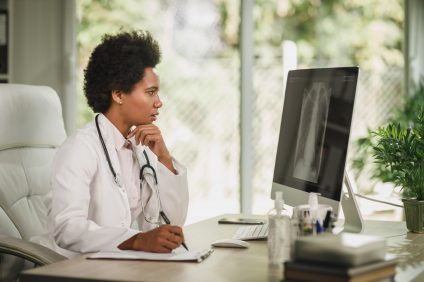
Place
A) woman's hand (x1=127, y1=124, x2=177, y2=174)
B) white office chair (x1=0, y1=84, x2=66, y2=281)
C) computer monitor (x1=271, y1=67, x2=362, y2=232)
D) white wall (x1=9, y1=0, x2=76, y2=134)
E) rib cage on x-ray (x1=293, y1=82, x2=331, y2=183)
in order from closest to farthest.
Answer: computer monitor (x1=271, y1=67, x2=362, y2=232) < rib cage on x-ray (x1=293, y1=82, x2=331, y2=183) < woman's hand (x1=127, y1=124, x2=177, y2=174) < white office chair (x1=0, y1=84, x2=66, y2=281) < white wall (x1=9, y1=0, x2=76, y2=134)

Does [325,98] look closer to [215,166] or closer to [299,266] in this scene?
[299,266]

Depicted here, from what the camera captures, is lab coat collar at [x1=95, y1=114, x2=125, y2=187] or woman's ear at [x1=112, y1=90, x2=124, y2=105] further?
woman's ear at [x1=112, y1=90, x2=124, y2=105]

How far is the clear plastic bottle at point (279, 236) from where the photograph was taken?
5.53ft

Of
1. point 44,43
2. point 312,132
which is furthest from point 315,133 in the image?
point 44,43

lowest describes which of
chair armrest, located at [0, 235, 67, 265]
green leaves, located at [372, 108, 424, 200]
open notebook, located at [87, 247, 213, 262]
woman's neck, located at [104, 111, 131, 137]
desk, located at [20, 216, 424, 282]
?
chair armrest, located at [0, 235, 67, 265]

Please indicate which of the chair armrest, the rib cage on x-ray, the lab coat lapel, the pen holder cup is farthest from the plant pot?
the chair armrest

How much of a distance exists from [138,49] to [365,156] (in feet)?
7.34

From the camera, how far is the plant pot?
7.09 feet

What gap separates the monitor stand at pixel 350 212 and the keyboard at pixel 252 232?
0.71ft

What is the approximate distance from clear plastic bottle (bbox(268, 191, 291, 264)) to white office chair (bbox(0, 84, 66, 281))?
37.9 inches

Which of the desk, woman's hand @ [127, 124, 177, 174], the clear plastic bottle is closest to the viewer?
the desk

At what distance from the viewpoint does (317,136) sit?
2.04 metres

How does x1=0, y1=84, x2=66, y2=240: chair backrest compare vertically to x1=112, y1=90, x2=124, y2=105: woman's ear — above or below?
below

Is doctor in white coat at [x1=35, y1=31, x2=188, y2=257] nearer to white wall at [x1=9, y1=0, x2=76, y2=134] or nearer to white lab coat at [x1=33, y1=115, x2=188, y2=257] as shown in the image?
white lab coat at [x1=33, y1=115, x2=188, y2=257]
